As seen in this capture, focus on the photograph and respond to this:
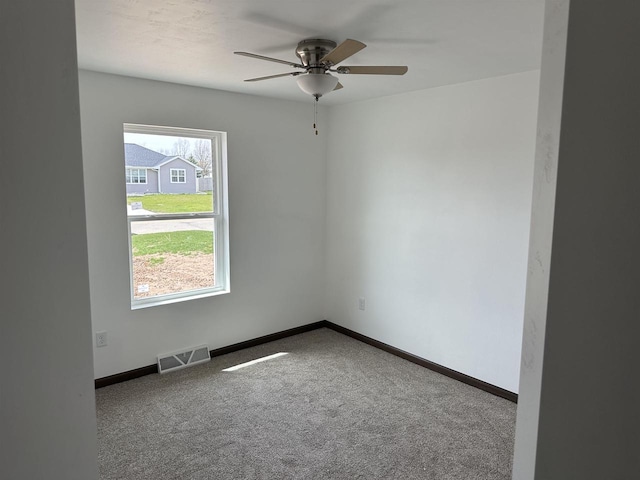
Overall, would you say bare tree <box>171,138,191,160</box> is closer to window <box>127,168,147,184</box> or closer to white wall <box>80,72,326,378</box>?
white wall <box>80,72,326,378</box>

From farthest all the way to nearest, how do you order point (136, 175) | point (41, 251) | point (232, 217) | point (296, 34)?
point (232, 217)
point (136, 175)
point (296, 34)
point (41, 251)

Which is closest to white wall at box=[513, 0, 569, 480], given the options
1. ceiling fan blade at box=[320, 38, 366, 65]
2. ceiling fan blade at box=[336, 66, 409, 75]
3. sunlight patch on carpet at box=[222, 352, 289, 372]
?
ceiling fan blade at box=[320, 38, 366, 65]

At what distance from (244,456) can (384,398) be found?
118cm

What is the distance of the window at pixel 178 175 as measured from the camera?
369 cm

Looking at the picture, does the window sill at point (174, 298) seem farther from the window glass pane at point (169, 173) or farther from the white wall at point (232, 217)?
the window glass pane at point (169, 173)

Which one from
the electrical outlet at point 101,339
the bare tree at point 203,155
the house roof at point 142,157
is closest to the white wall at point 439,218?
the bare tree at point 203,155

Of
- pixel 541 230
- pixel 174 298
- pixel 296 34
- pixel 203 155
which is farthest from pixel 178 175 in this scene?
pixel 541 230

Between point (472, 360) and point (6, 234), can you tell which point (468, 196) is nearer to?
point (472, 360)

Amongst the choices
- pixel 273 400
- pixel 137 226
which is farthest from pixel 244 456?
pixel 137 226

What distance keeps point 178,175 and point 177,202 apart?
24 centimetres

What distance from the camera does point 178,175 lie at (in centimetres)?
373

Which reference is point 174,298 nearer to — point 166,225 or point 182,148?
point 166,225

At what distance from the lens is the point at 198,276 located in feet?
12.9

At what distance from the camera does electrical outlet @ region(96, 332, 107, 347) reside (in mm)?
3308
